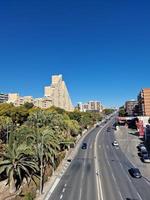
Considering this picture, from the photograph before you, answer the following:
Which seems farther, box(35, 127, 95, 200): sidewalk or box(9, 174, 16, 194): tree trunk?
box(9, 174, 16, 194): tree trunk

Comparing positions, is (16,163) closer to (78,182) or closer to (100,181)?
(78,182)

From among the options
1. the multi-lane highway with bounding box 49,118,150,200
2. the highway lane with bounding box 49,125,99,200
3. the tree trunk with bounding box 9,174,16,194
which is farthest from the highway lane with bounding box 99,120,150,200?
the tree trunk with bounding box 9,174,16,194

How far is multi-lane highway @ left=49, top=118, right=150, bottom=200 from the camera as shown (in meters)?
47.2

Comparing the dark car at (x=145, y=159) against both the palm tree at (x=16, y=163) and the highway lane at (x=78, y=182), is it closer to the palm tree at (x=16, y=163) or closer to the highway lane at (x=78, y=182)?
the highway lane at (x=78, y=182)

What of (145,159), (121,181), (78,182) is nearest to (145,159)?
(145,159)

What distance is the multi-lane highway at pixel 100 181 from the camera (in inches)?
1858

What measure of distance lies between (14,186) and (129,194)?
1781cm

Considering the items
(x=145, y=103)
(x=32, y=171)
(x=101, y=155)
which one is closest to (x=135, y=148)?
(x=101, y=155)

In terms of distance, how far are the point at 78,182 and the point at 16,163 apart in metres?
13.2

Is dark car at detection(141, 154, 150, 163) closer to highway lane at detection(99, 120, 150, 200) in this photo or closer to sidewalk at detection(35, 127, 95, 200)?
highway lane at detection(99, 120, 150, 200)

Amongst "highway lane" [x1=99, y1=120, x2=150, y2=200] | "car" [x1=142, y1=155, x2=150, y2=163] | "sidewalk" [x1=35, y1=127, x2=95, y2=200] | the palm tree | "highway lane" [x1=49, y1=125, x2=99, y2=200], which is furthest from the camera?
"car" [x1=142, y1=155, x2=150, y2=163]

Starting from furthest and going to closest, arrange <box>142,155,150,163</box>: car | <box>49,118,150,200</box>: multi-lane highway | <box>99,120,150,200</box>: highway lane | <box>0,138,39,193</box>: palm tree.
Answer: <box>142,155,150,163</box>: car < <box>0,138,39,193</box>: palm tree < <box>99,120,150,200</box>: highway lane < <box>49,118,150,200</box>: multi-lane highway

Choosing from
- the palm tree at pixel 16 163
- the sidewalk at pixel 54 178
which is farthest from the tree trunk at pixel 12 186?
the sidewalk at pixel 54 178

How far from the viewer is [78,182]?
56.8 metres
